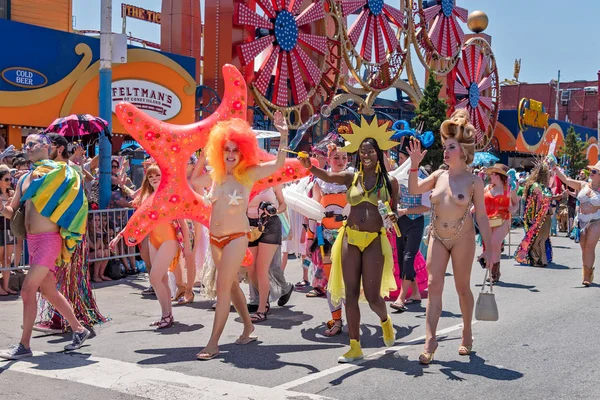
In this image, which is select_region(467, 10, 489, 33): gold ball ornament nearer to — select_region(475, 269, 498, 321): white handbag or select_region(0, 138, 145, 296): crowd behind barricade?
select_region(0, 138, 145, 296): crowd behind barricade

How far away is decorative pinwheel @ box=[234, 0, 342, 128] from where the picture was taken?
19438 mm

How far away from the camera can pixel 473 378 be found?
5.54 m

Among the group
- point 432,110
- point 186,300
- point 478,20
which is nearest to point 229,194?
point 186,300

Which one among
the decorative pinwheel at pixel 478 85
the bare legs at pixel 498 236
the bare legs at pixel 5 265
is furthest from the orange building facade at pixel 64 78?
the decorative pinwheel at pixel 478 85

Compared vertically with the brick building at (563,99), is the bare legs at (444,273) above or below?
below

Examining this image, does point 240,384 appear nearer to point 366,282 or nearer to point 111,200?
Answer: point 366,282

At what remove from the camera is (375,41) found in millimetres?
25328

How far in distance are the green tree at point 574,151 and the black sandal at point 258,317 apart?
4018 cm

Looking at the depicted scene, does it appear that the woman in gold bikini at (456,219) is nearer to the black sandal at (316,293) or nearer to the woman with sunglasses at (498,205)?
the black sandal at (316,293)

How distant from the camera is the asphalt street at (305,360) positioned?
17.0 feet

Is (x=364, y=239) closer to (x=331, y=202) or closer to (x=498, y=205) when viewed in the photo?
(x=331, y=202)

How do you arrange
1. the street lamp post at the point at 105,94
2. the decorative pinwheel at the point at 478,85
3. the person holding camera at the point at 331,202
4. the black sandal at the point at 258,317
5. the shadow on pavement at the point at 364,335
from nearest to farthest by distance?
1. the shadow on pavement at the point at 364,335
2. the person holding camera at the point at 331,202
3. the black sandal at the point at 258,317
4. the street lamp post at the point at 105,94
5. the decorative pinwheel at the point at 478,85

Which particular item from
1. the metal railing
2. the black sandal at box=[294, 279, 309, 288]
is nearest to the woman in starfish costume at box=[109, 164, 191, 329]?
the metal railing

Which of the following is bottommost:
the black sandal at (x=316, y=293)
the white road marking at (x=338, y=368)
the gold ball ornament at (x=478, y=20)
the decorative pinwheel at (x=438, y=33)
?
the white road marking at (x=338, y=368)
